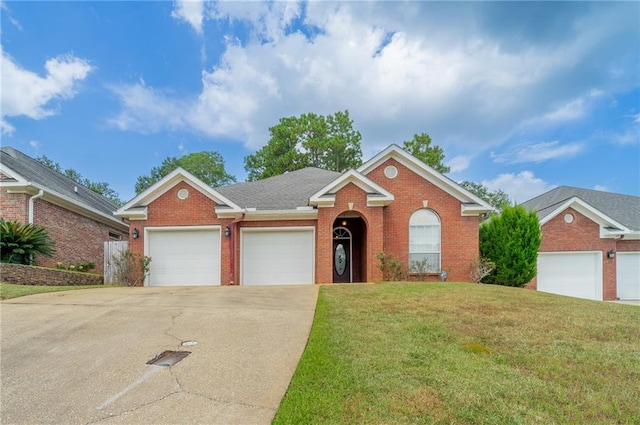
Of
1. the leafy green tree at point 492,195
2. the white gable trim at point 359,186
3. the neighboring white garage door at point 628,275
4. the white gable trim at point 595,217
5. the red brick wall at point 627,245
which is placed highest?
the leafy green tree at point 492,195

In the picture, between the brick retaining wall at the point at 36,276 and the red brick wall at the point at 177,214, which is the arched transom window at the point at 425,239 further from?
the brick retaining wall at the point at 36,276

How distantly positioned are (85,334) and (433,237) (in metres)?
11.5

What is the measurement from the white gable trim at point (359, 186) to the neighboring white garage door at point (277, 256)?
Answer: 1.55 metres

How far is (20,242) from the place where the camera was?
11516 mm

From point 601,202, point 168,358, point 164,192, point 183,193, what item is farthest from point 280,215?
point 601,202

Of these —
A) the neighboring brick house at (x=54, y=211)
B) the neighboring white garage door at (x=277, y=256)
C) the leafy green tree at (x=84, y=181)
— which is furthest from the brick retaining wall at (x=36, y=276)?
the leafy green tree at (x=84, y=181)

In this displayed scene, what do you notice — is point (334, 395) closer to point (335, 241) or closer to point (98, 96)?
point (335, 241)

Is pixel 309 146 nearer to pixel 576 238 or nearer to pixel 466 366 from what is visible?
pixel 576 238

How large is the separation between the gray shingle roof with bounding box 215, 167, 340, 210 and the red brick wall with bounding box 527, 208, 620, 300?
10192 mm

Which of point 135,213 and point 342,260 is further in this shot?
point 342,260

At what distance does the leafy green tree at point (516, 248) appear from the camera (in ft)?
45.2

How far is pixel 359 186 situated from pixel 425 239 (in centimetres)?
338

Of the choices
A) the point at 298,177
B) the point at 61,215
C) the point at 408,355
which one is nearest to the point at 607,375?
the point at 408,355

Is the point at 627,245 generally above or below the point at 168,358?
above
